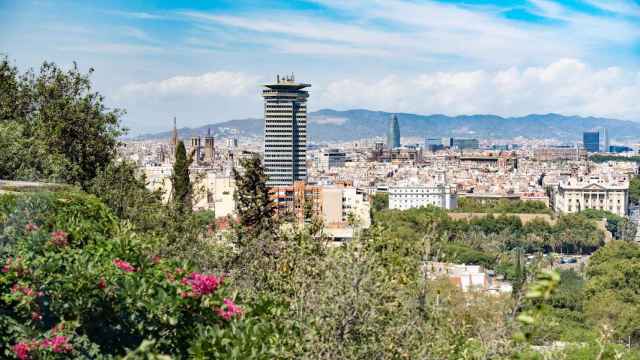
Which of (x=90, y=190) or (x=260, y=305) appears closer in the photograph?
(x=260, y=305)

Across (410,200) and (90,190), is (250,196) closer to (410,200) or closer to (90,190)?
(90,190)

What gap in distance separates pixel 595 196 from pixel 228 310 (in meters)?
73.7

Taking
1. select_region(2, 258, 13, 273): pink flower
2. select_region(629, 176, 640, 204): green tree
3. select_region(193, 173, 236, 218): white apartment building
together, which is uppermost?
select_region(2, 258, 13, 273): pink flower

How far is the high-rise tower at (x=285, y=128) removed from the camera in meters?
80.7

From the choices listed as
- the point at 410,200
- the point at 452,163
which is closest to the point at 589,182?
the point at 410,200

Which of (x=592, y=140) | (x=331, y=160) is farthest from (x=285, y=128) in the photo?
(x=592, y=140)

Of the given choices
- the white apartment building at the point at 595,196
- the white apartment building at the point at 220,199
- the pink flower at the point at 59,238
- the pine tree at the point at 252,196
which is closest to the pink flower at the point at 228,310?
the pink flower at the point at 59,238

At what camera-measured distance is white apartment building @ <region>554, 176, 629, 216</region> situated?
2913 inches

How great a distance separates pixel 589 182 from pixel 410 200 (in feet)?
47.2

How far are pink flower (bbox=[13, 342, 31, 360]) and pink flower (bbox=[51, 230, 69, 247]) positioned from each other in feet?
2.95

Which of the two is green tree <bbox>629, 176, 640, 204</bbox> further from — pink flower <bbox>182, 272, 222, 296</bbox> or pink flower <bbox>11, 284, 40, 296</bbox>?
pink flower <bbox>11, 284, 40, 296</bbox>

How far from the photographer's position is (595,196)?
2926 inches

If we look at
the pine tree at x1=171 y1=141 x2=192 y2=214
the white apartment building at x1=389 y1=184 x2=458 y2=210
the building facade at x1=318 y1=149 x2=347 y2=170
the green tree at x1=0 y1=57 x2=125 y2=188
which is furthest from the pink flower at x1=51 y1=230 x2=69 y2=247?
the building facade at x1=318 y1=149 x2=347 y2=170

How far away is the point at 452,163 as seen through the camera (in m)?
134
